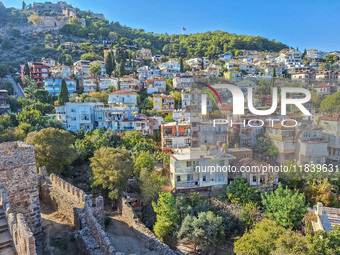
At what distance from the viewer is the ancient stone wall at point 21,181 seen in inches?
485

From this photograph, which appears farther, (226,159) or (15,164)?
(226,159)

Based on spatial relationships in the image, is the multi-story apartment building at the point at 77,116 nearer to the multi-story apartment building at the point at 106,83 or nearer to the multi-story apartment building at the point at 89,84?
the multi-story apartment building at the point at 106,83

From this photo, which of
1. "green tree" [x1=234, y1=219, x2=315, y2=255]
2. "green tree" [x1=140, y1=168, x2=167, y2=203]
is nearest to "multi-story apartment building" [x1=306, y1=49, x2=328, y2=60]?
"green tree" [x1=140, y1=168, x2=167, y2=203]

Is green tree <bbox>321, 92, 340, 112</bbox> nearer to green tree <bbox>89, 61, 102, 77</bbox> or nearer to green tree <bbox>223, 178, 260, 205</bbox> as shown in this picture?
green tree <bbox>223, 178, 260, 205</bbox>

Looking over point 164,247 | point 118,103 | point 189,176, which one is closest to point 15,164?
point 164,247

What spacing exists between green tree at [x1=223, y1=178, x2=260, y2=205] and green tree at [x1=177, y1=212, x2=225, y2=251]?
311 centimetres

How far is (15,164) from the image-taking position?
12516 millimetres

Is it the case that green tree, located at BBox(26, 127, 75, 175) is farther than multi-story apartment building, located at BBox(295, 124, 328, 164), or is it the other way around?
green tree, located at BBox(26, 127, 75, 175)

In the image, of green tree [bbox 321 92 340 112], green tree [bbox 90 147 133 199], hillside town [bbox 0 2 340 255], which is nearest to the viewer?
hillside town [bbox 0 2 340 255]

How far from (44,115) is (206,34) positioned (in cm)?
9696

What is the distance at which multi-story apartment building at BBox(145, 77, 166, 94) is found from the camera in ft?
174

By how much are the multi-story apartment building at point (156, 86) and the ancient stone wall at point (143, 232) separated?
34.6 meters

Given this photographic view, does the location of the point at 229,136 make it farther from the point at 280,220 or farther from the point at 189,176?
the point at 280,220

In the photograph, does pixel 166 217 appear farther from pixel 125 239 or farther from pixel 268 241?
pixel 268 241
